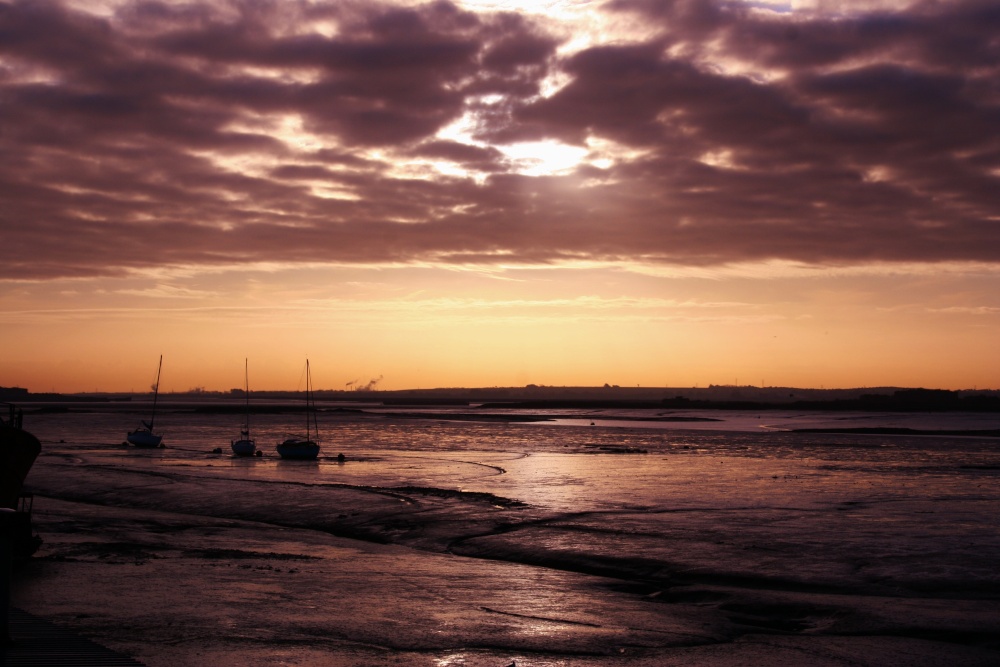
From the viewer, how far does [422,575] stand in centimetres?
2169

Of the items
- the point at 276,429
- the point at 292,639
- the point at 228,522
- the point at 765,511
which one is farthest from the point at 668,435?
the point at 292,639

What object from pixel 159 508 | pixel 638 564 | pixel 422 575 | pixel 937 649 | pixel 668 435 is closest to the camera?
pixel 937 649

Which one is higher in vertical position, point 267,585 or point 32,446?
point 32,446

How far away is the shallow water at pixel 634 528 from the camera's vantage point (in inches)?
689

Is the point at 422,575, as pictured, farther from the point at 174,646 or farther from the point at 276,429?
the point at 276,429

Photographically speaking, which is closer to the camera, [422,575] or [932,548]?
[422,575]

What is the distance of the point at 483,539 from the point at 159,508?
1659 cm

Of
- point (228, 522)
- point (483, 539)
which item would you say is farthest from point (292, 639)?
point (228, 522)

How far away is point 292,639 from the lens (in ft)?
49.2

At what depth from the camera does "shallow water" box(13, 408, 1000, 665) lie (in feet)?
57.4

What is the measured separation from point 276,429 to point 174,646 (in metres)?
105

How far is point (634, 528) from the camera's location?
29.4 m

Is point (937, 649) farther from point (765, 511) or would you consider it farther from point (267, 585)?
point (765, 511)

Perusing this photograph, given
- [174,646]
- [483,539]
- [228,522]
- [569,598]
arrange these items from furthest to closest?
[228,522] < [483,539] < [569,598] < [174,646]
